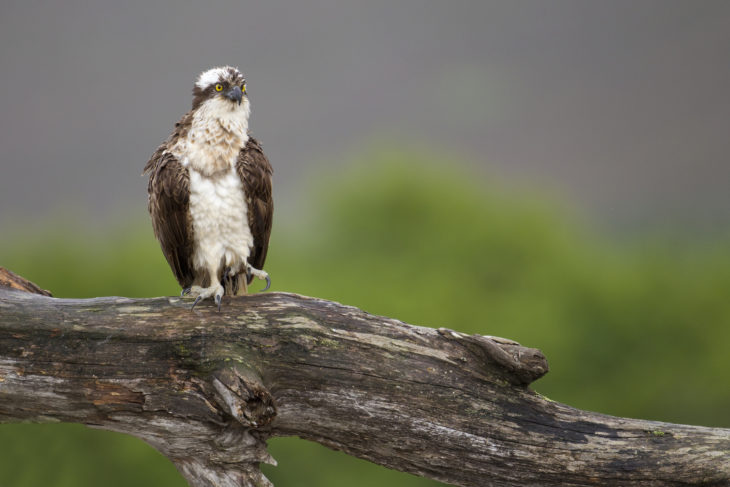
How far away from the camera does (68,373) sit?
14.4 feet

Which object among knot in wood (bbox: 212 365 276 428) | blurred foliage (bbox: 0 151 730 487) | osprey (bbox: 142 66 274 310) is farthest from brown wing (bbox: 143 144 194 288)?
blurred foliage (bbox: 0 151 730 487)

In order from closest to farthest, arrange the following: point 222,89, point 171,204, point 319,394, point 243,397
→ point 243,397 < point 319,394 < point 171,204 < point 222,89

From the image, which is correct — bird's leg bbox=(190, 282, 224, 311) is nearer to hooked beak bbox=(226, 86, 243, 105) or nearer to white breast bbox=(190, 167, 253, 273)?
white breast bbox=(190, 167, 253, 273)

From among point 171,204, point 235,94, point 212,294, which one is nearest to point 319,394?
point 212,294

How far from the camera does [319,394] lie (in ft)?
14.8

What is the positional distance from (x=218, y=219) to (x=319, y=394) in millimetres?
1362

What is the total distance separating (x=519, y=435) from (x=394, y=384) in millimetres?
759

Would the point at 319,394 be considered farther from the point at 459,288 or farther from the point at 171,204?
the point at 459,288

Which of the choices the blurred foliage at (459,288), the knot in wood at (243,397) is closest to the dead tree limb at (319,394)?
the knot in wood at (243,397)

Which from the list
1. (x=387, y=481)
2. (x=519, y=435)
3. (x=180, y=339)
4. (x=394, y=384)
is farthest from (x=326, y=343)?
(x=387, y=481)

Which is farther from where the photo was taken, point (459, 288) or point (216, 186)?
point (459, 288)

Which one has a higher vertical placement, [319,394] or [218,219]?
[218,219]

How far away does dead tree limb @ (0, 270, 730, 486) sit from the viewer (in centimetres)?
438

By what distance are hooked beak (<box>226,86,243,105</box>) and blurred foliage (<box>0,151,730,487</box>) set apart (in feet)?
34.3
